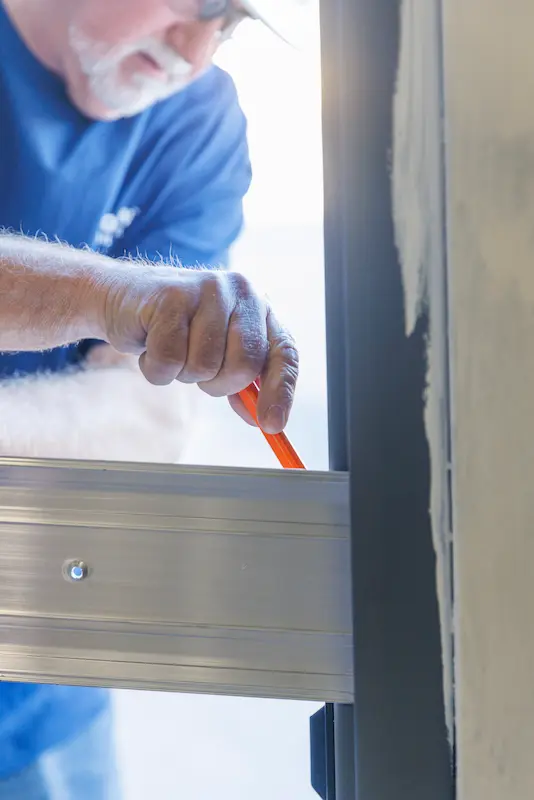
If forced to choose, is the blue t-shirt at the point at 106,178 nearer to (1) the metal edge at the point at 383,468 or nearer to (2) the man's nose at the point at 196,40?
(2) the man's nose at the point at 196,40

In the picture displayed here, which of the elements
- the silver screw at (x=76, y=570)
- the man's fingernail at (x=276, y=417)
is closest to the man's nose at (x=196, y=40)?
the man's fingernail at (x=276, y=417)

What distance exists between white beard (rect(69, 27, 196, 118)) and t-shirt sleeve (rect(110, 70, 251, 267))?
0.03 metres

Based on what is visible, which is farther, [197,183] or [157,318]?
[197,183]

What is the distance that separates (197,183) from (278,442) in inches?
12.6

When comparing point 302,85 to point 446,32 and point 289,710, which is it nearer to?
point 446,32

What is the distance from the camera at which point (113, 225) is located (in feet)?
2.40

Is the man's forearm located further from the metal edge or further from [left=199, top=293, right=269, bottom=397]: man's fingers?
the metal edge

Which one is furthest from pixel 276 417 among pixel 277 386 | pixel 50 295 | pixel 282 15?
pixel 282 15

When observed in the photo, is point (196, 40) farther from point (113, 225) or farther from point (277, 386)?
point (277, 386)

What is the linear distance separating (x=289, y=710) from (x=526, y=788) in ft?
0.94

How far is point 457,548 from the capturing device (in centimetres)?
50

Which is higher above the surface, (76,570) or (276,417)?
(276,417)

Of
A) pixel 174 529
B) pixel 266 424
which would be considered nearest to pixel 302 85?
pixel 266 424

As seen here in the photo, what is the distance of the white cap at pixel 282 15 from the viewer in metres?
0.65
